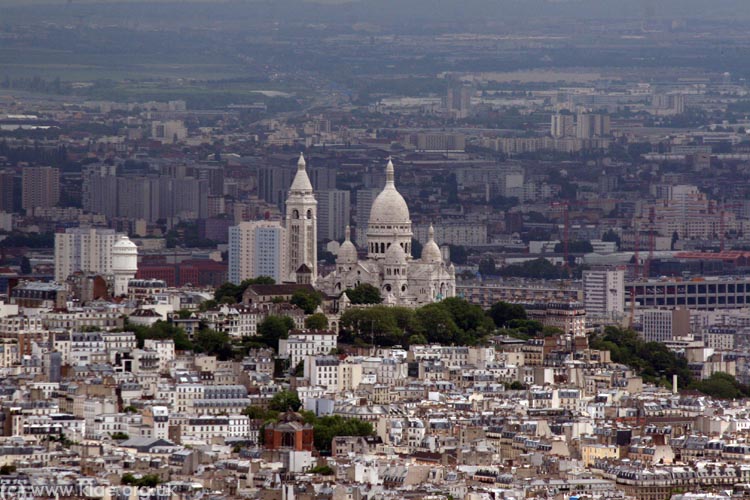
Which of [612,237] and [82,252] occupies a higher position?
[82,252]

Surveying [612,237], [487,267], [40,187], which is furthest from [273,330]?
[612,237]

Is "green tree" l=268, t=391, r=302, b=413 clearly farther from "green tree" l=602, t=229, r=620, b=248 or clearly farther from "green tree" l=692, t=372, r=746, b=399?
"green tree" l=602, t=229, r=620, b=248

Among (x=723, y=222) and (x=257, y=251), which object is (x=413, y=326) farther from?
(x=723, y=222)

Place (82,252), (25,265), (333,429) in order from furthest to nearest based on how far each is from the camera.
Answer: (25,265), (82,252), (333,429)

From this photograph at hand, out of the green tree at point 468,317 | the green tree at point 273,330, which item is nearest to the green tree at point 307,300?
the green tree at point 273,330

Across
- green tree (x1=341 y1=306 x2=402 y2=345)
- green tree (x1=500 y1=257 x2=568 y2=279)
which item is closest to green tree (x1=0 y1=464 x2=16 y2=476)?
green tree (x1=341 y1=306 x2=402 y2=345)

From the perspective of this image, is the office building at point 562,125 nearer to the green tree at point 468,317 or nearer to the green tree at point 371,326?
the green tree at point 468,317

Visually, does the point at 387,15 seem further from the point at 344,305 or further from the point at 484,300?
the point at 344,305
